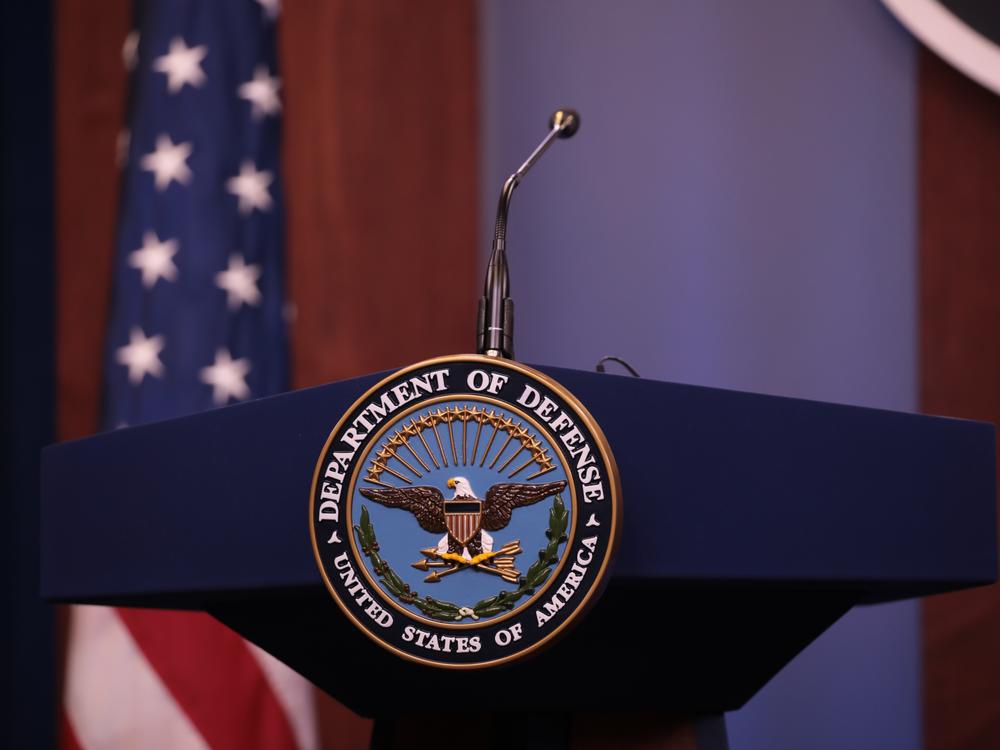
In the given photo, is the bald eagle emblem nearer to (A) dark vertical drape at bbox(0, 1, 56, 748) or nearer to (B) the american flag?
(B) the american flag

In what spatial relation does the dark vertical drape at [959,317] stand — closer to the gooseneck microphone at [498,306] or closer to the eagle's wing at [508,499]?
the gooseneck microphone at [498,306]

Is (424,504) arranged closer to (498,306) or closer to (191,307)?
(498,306)

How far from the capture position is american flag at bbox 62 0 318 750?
7.88 feet

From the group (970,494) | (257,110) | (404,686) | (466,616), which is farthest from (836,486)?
(257,110)

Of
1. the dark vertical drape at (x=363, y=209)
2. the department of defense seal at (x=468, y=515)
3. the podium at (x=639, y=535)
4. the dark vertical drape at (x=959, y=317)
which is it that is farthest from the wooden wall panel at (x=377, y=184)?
the department of defense seal at (x=468, y=515)

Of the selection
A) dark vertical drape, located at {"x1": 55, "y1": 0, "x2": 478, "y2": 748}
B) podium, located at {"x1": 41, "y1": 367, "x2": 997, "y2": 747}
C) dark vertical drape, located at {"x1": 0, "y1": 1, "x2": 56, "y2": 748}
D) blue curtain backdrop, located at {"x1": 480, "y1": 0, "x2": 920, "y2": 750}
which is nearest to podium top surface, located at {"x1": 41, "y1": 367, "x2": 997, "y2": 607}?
podium, located at {"x1": 41, "y1": 367, "x2": 997, "y2": 747}

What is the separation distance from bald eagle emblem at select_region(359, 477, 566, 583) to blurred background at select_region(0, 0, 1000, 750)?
1.67m

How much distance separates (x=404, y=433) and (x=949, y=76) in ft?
6.43

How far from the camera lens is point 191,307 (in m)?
2.59

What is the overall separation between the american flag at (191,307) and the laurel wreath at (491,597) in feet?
5.32

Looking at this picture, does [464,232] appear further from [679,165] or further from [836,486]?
[836,486]

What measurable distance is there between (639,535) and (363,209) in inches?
76.7

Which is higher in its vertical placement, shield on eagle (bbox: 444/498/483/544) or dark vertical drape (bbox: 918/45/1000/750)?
dark vertical drape (bbox: 918/45/1000/750)

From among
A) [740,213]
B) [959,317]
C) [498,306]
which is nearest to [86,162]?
[740,213]
